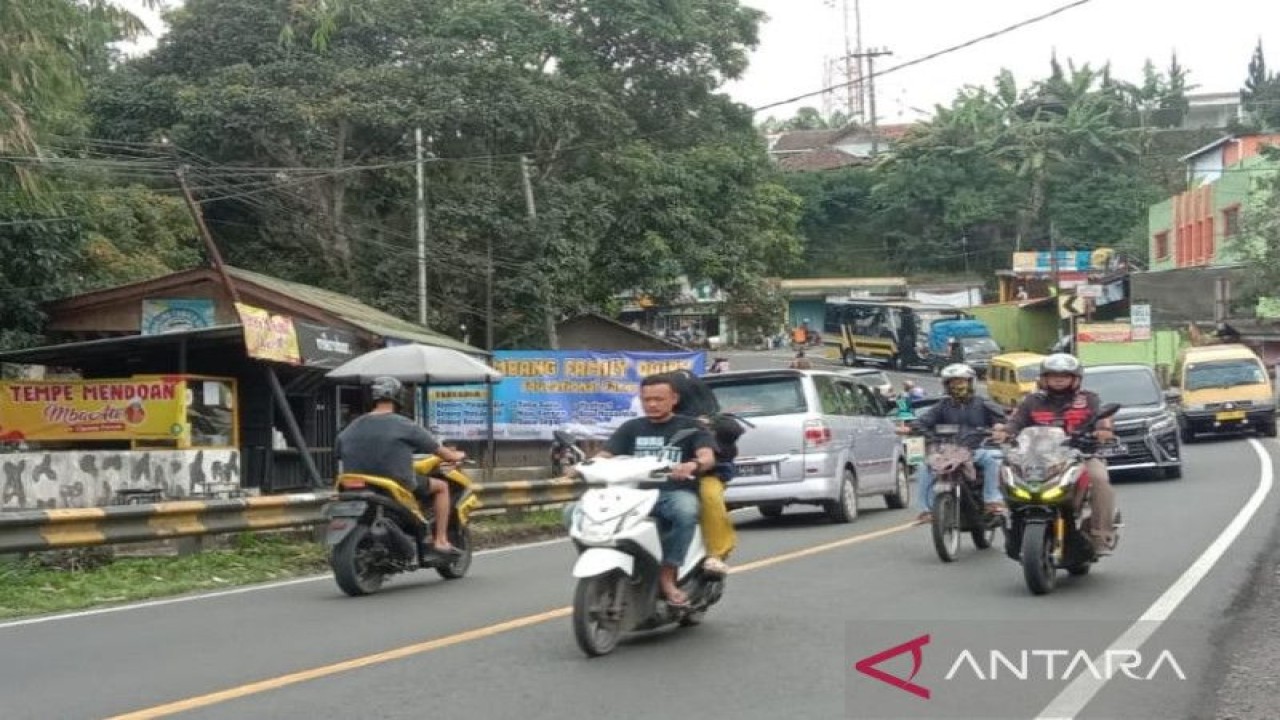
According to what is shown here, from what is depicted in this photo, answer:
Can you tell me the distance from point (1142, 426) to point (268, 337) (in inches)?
485

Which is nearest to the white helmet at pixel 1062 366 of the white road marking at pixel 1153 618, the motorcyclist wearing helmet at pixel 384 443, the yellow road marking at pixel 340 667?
the white road marking at pixel 1153 618

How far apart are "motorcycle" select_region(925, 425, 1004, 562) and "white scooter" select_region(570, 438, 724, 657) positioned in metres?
4.41

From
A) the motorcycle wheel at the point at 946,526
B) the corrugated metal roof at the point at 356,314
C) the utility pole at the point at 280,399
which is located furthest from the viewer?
the corrugated metal roof at the point at 356,314

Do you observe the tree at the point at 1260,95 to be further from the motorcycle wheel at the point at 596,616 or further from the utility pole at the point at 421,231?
the motorcycle wheel at the point at 596,616

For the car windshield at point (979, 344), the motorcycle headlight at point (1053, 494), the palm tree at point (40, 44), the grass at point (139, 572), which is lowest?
the grass at point (139, 572)

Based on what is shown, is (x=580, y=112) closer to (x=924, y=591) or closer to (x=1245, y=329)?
(x=1245, y=329)

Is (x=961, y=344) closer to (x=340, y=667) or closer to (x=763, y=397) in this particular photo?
(x=763, y=397)

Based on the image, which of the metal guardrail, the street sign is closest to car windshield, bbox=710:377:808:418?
the metal guardrail

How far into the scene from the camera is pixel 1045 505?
33.1 ft

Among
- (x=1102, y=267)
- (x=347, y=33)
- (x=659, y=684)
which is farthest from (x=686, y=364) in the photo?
(x=1102, y=267)

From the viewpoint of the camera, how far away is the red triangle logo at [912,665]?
736cm

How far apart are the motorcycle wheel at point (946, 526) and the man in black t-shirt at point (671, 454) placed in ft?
13.9

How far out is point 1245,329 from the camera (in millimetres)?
51125

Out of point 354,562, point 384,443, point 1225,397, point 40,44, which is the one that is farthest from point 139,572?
point 1225,397
